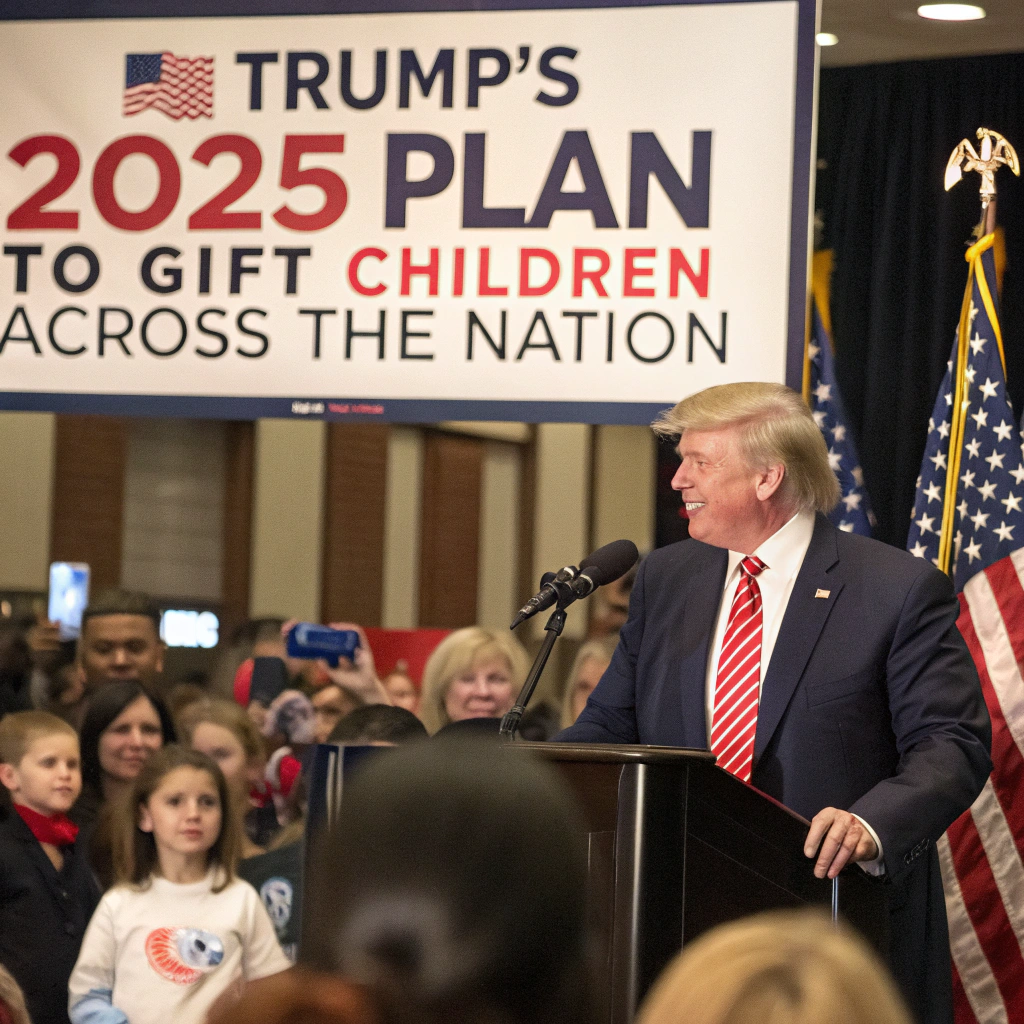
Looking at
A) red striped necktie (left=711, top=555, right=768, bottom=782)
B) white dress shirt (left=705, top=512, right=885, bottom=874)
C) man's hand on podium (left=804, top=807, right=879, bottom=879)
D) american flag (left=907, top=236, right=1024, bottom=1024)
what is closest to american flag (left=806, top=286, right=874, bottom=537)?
american flag (left=907, top=236, right=1024, bottom=1024)

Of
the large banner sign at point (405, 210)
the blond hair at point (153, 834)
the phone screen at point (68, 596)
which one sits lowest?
the blond hair at point (153, 834)

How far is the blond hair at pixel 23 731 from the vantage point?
4.02 metres

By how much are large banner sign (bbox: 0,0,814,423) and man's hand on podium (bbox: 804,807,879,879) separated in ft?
5.41

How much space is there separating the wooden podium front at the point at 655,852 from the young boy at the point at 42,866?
2210 millimetres

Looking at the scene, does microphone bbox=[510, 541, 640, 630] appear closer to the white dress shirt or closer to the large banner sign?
the white dress shirt

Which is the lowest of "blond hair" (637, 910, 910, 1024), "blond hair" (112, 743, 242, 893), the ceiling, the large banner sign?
"blond hair" (112, 743, 242, 893)

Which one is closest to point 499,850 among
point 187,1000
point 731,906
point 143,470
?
point 731,906

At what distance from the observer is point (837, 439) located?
4.20 meters

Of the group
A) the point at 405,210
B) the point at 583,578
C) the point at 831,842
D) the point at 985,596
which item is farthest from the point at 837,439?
the point at 831,842

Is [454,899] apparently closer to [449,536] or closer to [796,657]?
[796,657]

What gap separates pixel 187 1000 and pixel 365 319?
1.66 meters

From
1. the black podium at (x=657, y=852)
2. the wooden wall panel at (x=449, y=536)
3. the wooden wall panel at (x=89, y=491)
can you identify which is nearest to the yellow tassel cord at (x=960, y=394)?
the wooden wall panel at (x=449, y=536)

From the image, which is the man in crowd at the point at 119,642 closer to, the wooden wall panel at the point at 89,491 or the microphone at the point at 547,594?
the wooden wall panel at the point at 89,491

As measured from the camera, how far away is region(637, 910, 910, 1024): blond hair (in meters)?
0.78
